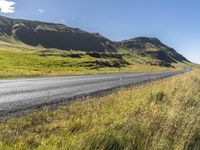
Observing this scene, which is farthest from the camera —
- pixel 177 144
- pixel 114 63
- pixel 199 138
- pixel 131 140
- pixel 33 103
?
pixel 114 63

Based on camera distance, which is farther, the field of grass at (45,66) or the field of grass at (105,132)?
the field of grass at (45,66)

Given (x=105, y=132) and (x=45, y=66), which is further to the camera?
(x=45, y=66)

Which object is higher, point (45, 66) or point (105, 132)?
point (105, 132)

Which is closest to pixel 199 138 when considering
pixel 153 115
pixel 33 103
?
pixel 153 115

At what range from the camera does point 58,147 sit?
548cm

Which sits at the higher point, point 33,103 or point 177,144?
point 177,144

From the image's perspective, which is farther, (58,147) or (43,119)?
(43,119)

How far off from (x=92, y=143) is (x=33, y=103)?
701 cm

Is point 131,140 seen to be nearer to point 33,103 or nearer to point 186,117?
point 186,117

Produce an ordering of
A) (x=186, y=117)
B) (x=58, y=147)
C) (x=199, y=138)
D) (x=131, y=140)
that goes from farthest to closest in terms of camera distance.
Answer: (x=186, y=117)
(x=199, y=138)
(x=131, y=140)
(x=58, y=147)

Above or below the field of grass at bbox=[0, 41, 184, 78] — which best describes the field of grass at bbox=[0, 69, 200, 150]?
above

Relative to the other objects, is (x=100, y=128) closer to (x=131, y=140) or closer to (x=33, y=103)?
(x=131, y=140)

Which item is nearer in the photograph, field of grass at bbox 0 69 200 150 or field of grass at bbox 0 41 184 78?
field of grass at bbox 0 69 200 150

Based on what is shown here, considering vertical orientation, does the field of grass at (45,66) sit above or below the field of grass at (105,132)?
below
